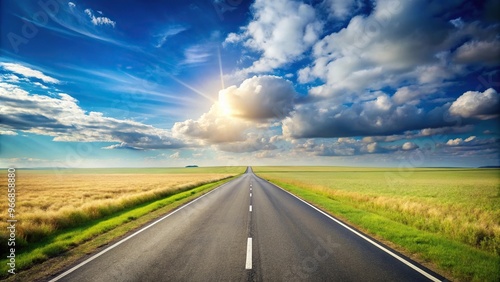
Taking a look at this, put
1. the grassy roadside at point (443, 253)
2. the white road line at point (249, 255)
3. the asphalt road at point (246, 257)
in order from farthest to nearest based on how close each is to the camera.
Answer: the white road line at point (249, 255) < the grassy roadside at point (443, 253) < the asphalt road at point (246, 257)

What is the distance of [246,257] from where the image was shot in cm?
643

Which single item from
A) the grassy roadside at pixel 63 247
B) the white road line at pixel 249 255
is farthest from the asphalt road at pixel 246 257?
the grassy roadside at pixel 63 247

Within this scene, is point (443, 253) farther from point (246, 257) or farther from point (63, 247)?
point (63, 247)

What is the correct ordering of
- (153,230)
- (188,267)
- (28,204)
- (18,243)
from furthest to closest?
(28,204) < (153,230) < (18,243) < (188,267)

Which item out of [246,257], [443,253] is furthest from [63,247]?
[443,253]

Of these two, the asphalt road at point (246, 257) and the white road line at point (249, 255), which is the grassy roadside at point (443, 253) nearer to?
the asphalt road at point (246, 257)

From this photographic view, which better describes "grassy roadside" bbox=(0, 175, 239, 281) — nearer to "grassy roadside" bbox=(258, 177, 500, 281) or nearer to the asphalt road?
the asphalt road

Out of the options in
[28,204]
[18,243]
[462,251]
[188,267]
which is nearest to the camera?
[188,267]

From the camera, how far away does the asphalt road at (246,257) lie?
5379 millimetres

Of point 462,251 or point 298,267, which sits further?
point 462,251

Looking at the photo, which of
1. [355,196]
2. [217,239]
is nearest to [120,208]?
[217,239]

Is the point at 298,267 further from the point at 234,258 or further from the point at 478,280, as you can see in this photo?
the point at 478,280

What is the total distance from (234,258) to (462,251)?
21.2ft

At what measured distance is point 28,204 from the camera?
1934 centimetres
